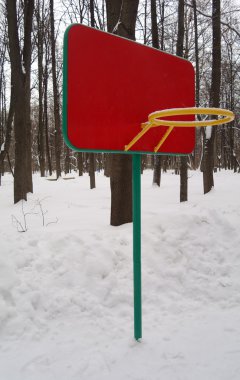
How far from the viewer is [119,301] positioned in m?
3.21

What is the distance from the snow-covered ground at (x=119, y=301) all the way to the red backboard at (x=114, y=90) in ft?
5.02

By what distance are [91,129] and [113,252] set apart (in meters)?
1.87

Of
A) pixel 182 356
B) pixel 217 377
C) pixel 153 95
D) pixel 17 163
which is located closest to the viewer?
pixel 217 377

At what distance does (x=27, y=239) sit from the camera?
3863 millimetres

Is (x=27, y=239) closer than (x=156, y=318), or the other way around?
(x=156, y=318)

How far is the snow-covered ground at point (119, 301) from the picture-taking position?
2.42 m

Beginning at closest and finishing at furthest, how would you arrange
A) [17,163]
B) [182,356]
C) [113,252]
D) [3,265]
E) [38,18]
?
[182,356], [3,265], [113,252], [17,163], [38,18]

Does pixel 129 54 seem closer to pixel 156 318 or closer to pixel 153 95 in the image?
pixel 153 95

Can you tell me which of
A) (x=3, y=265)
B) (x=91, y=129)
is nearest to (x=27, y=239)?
(x=3, y=265)

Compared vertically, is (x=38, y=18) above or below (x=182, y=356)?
above

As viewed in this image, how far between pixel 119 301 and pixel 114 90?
214 cm

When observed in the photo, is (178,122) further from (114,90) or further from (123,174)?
(123,174)

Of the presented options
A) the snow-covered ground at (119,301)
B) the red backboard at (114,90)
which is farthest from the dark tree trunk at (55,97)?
the red backboard at (114,90)

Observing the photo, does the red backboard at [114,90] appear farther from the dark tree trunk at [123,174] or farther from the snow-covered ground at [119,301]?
the dark tree trunk at [123,174]
